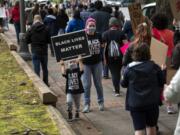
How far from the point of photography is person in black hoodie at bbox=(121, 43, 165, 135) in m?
6.57

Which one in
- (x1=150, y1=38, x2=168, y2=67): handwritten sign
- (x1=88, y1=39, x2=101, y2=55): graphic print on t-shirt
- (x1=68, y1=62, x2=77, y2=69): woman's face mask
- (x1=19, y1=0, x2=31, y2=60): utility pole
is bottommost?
(x1=19, y1=0, x2=31, y2=60): utility pole

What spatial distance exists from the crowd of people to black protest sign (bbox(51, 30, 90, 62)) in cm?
15

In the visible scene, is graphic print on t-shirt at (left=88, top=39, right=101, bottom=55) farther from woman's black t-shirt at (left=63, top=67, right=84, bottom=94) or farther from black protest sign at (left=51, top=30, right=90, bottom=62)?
woman's black t-shirt at (left=63, top=67, right=84, bottom=94)

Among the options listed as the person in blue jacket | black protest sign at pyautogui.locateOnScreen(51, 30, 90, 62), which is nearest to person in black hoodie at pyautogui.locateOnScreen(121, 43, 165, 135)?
black protest sign at pyautogui.locateOnScreen(51, 30, 90, 62)

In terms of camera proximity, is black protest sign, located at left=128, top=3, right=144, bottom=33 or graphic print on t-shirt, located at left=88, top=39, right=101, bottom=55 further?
graphic print on t-shirt, located at left=88, top=39, right=101, bottom=55

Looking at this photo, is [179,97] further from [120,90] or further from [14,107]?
[120,90]

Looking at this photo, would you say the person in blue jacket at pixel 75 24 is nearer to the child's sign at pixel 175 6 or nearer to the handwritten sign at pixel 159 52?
the child's sign at pixel 175 6

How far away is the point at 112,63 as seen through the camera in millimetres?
11234

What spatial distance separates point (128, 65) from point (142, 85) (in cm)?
32

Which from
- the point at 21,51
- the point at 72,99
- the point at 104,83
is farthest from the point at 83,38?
the point at 21,51

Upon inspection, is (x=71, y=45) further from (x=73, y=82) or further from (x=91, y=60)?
(x=73, y=82)

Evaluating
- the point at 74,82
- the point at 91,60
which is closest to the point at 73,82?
the point at 74,82

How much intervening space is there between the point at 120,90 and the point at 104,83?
112 centimetres

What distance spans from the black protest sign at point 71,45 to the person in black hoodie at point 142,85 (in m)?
2.79
